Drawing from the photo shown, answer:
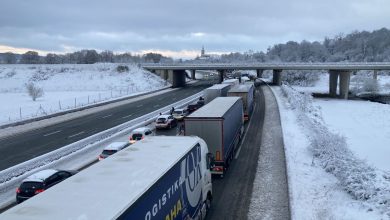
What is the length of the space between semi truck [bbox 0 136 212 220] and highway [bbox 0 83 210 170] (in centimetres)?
1676

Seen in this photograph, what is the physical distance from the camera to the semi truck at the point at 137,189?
7621 mm

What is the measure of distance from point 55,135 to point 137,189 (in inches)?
1133

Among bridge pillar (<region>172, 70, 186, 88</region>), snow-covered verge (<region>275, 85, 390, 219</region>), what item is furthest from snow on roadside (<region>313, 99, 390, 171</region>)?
bridge pillar (<region>172, 70, 186, 88</region>)

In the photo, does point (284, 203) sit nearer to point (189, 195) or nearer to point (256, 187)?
point (256, 187)

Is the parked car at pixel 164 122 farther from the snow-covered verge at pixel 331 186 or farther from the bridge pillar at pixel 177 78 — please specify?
the bridge pillar at pixel 177 78

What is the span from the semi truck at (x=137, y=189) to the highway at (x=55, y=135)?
16761 mm

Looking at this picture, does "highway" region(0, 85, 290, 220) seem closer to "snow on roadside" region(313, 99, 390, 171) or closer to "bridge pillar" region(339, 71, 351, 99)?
"snow on roadside" region(313, 99, 390, 171)

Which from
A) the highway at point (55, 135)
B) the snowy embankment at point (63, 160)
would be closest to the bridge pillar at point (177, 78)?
the highway at point (55, 135)

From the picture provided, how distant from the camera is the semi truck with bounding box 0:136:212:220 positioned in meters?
7.62

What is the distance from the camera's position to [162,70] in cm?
10700

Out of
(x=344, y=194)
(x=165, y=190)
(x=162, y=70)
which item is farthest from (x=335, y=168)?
(x=162, y=70)

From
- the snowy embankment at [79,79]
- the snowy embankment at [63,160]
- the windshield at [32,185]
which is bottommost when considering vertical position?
the snowy embankment at [63,160]

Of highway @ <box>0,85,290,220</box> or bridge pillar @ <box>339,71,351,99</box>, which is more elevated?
bridge pillar @ <box>339,71,351,99</box>

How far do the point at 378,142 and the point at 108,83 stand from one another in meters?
68.2
